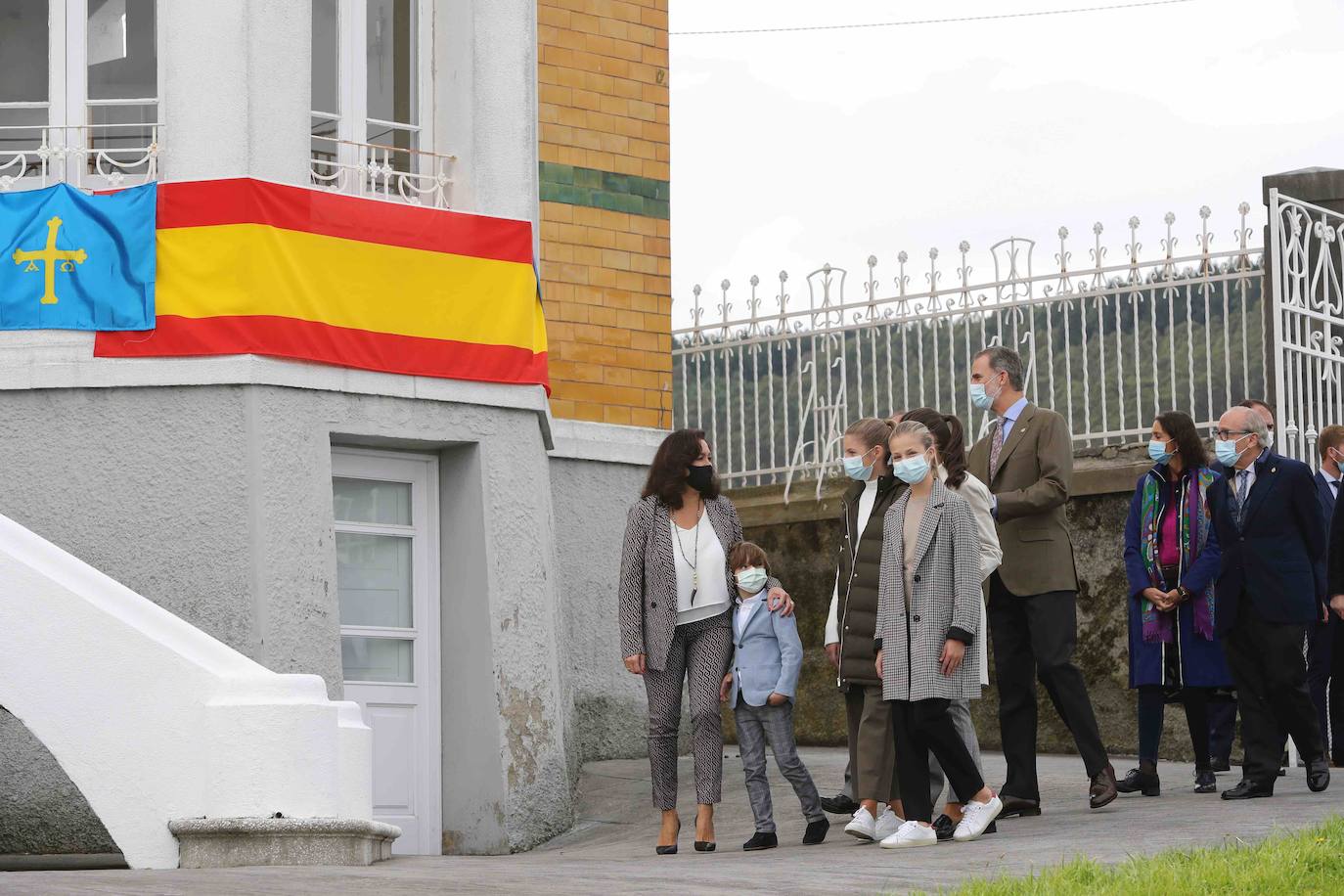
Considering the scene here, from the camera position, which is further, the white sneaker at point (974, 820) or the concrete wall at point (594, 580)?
the concrete wall at point (594, 580)

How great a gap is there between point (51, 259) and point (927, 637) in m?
5.12

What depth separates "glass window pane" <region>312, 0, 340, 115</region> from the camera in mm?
11547

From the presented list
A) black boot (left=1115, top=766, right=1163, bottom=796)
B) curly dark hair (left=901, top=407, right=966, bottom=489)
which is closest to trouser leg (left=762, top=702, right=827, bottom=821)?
curly dark hair (left=901, top=407, right=966, bottom=489)

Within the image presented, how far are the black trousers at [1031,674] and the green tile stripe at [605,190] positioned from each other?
4721 mm

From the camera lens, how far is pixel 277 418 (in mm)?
10578

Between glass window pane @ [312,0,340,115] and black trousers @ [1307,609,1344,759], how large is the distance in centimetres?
596

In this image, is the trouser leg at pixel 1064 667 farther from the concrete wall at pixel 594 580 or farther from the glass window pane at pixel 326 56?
the glass window pane at pixel 326 56

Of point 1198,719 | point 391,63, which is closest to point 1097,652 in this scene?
point 1198,719

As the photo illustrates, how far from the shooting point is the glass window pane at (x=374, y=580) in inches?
441

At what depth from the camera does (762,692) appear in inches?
354

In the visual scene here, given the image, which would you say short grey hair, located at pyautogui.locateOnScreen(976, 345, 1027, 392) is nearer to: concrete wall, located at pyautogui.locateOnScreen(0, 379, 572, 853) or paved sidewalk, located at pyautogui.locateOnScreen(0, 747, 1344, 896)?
paved sidewalk, located at pyautogui.locateOnScreen(0, 747, 1344, 896)

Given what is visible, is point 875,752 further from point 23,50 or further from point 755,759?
point 23,50

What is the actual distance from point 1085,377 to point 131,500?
234 inches

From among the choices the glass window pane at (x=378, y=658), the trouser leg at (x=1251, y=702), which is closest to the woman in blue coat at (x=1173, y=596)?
the trouser leg at (x=1251, y=702)
